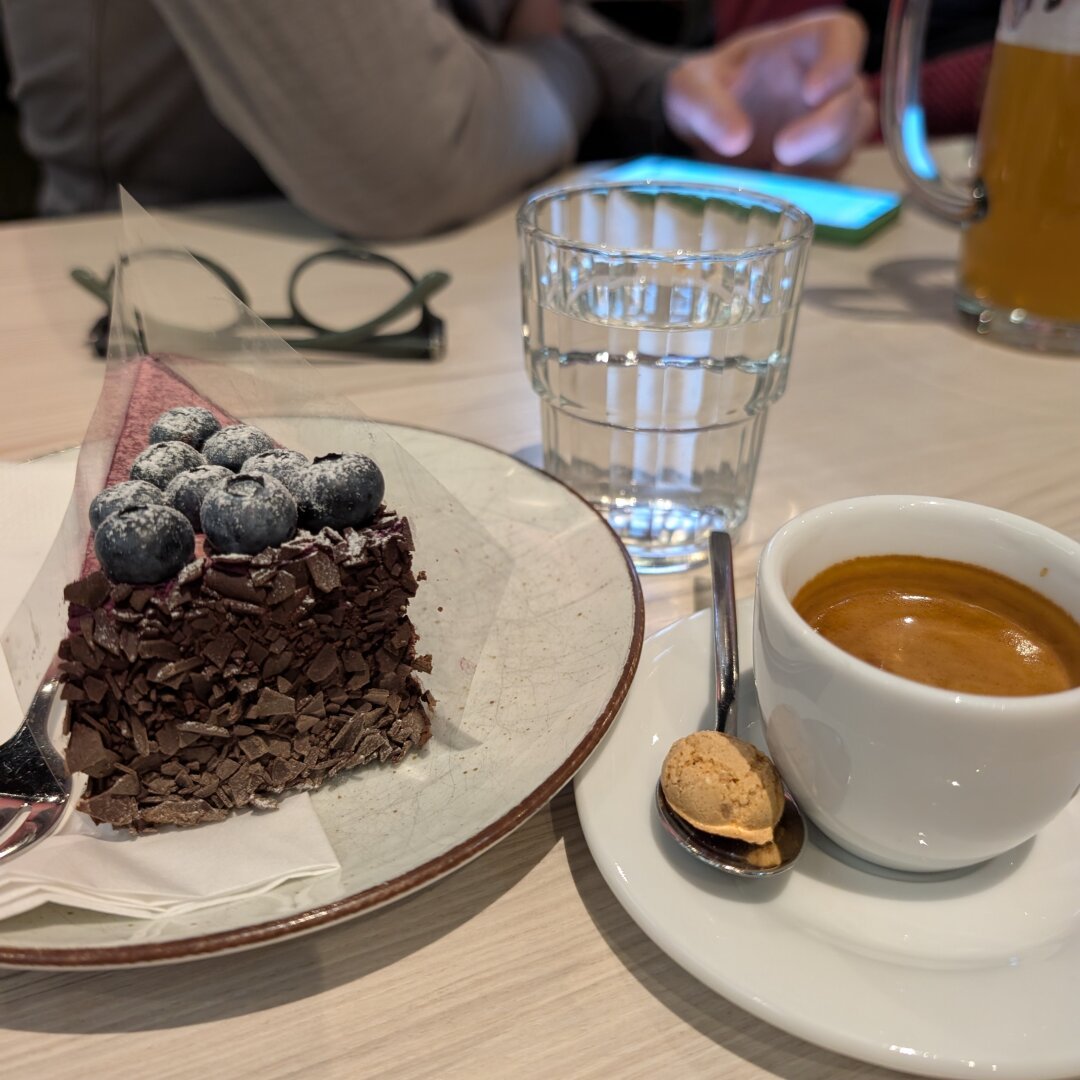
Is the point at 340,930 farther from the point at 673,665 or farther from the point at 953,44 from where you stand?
the point at 953,44

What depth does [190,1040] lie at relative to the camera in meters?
0.45

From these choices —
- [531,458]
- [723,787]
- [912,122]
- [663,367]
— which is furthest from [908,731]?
[912,122]

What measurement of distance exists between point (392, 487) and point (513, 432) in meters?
0.38

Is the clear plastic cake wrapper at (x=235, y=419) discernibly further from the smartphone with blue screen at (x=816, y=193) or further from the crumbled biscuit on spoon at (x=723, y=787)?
the smartphone with blue screen at (x=816, y=193)

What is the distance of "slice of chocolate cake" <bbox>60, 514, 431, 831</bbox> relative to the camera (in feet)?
1.79

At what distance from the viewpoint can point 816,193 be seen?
5.56 ft

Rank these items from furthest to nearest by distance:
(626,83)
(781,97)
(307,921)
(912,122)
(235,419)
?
(626,83) < (781,97) < (912,122) < (235,419) < (307,921)

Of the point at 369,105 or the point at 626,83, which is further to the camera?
the point at 626,83

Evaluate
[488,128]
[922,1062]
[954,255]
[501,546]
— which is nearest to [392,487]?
[501,546]

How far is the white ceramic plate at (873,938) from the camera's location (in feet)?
1.35

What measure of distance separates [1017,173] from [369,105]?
2.90 feet

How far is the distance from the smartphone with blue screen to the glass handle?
0.26 meters

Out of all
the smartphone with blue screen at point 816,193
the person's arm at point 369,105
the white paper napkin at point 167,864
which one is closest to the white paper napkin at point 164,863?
the white paper napkin at point 167,864

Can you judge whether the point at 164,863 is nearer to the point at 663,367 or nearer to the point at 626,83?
the point at 663,367
